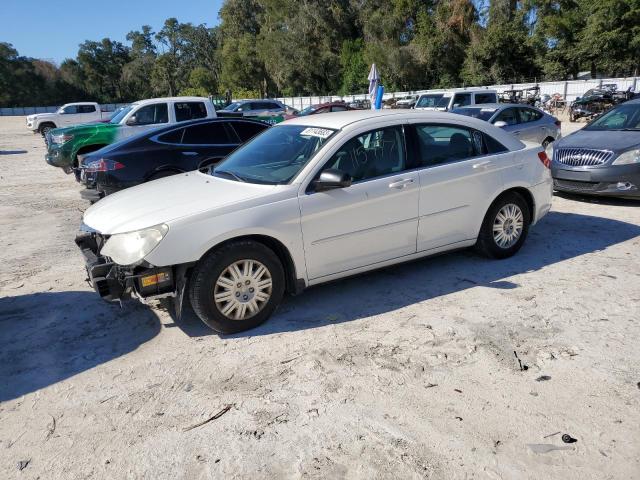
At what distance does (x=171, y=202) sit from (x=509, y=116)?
384 inches

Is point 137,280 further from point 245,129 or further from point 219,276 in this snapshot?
point 245,129

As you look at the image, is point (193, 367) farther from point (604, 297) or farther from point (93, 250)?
point (604, 297)

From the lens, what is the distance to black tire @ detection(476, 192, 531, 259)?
5344mm

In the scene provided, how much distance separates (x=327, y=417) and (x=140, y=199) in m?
2.51

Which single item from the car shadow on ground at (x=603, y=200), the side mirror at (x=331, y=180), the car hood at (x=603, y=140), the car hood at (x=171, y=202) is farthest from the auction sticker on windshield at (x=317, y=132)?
the car shadow on ground at (x=603, y=200)

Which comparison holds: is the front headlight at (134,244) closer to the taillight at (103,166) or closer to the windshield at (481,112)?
the taillight at (103,166)

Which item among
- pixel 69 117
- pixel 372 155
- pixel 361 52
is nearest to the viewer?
pixel 372 155

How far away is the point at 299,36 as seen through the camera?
62969mm

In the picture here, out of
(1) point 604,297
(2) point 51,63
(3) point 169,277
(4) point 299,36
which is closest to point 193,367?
(3) point 169,277

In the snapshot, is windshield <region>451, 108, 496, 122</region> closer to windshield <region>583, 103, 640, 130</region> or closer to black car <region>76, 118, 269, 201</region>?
windshield <region>583, 103, 640, 130</region>

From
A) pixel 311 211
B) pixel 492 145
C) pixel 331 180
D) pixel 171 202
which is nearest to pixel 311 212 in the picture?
pixel 311 211

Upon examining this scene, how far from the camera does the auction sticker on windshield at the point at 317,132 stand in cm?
454

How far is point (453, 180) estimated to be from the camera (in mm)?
4949

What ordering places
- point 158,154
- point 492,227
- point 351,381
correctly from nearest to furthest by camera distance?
point 351,381 < point 492,227 < point 158,154
